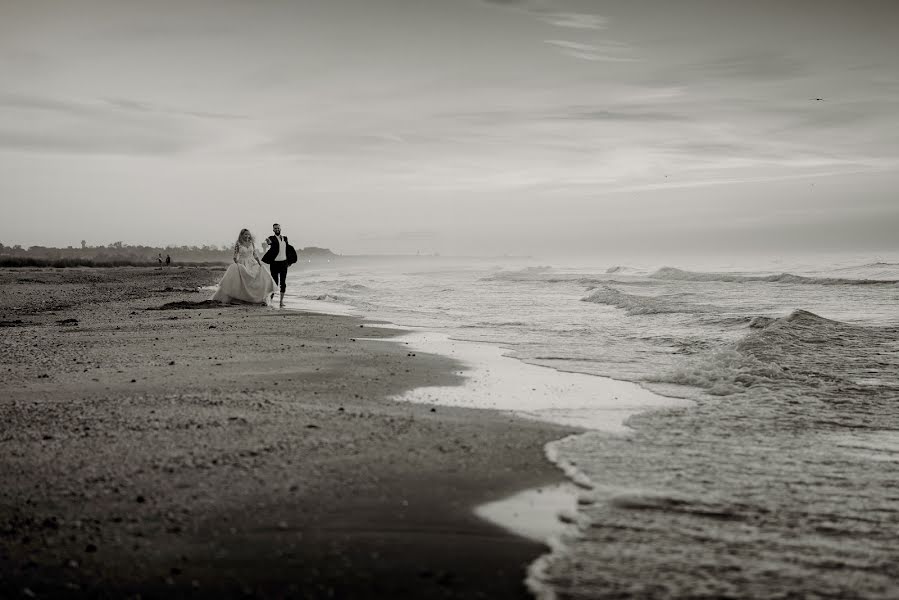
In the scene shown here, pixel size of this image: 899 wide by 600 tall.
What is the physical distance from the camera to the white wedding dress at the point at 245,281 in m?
18.0

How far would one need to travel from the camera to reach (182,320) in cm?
1363

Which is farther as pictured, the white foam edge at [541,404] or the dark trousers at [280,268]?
the dark trousers at [280,268]

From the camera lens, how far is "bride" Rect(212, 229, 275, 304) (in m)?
18.0

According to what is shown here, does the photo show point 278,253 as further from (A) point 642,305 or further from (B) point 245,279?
(A) point 642,305

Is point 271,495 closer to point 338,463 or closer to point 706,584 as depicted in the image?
point 338,463

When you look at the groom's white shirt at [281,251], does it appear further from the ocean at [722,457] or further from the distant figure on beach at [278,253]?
the ocean at [722,457]

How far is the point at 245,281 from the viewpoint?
18109 millimetres

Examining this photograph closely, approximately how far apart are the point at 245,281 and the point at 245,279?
0.05 meters

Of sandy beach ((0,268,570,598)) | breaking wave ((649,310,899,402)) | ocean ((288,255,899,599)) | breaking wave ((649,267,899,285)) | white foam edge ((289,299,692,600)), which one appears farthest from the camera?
breaking wave ((649,267,899,285))

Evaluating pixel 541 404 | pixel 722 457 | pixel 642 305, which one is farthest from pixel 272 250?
pixel 722 457

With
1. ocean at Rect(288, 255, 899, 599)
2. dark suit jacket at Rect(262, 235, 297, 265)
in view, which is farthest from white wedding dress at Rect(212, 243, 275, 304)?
ocean at Rect(288, 255, 899, 599)

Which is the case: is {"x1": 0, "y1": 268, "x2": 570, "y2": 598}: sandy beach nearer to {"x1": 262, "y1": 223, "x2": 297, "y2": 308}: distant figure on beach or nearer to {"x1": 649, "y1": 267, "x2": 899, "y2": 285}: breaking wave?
{"x1": 262, "y1": 223, "x2": 297, "y2": 308}: distant figure on beach

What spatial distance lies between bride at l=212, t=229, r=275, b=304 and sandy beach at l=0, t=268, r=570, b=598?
10.1 meters

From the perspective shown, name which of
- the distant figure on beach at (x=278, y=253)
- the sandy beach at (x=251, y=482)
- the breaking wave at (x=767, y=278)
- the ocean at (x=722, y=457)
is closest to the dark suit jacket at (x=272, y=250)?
the distant figure on beach at (x=278, y=253)
